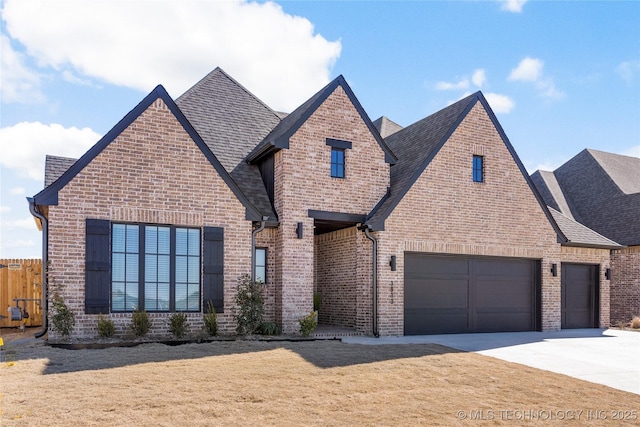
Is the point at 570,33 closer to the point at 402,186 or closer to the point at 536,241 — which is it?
the point at 402,186

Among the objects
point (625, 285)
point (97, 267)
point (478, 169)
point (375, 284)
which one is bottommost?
point (625, 285)

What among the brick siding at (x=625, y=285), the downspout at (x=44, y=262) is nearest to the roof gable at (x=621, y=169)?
the brick siding at (x=625, y=285)

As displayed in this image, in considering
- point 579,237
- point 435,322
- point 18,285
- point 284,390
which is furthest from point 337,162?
point 18,285

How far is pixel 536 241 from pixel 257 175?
9.08m

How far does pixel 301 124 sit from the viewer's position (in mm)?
14562

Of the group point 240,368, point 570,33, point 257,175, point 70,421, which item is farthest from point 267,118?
point 70,421

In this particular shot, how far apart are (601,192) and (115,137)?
22.5m

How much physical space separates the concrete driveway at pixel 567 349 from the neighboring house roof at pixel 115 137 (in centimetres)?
455

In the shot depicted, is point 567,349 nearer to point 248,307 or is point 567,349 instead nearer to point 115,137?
point 248,307

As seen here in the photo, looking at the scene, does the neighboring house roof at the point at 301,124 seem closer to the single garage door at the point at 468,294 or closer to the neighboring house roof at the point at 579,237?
the single garage door at the point at 468,294

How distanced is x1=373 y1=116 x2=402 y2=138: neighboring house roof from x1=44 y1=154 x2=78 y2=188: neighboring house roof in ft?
39.6

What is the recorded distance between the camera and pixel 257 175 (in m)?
15.8

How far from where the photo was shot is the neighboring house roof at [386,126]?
2198 cm

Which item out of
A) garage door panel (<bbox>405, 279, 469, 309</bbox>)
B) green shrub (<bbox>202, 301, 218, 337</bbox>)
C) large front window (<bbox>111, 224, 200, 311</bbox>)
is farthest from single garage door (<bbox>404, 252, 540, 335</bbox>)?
large front window (<bbox>111, 224, 200, 311</bbox>)
